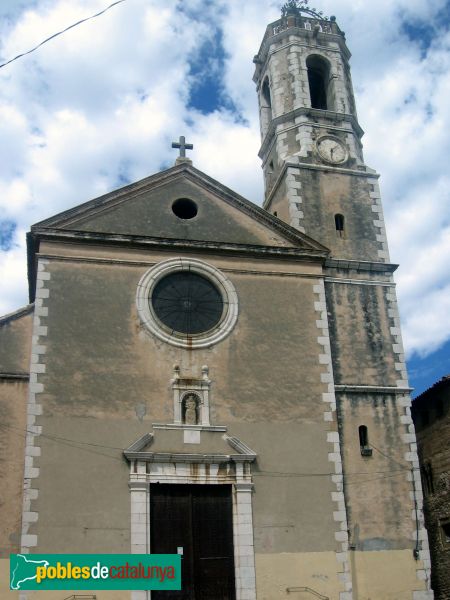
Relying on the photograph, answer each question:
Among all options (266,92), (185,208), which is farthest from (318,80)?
(185,208)

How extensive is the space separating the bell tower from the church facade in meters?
0.15

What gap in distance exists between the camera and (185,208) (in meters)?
18.9

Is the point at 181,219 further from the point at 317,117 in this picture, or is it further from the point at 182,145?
the point at 317,117

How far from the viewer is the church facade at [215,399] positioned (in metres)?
15.2

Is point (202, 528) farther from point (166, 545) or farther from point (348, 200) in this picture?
point (348, 200)

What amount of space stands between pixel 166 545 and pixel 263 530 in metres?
2.02

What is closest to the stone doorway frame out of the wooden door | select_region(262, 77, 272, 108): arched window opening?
the wooden door

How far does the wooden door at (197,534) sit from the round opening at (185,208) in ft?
21.9

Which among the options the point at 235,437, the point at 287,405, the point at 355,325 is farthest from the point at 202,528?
the point at 355,325

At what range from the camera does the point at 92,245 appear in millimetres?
17391

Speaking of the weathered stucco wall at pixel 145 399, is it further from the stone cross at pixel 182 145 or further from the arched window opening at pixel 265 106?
the arched window opening at pixel 265 106

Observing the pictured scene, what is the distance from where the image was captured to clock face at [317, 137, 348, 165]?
21100mm

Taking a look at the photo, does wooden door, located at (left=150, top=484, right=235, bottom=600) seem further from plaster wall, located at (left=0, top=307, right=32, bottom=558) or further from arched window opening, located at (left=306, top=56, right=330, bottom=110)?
arched window opening, located at (left=306, top=56, right=330, bottom=110)

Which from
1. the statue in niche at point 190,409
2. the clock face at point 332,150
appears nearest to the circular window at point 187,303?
the statue in niche at point 190,409
